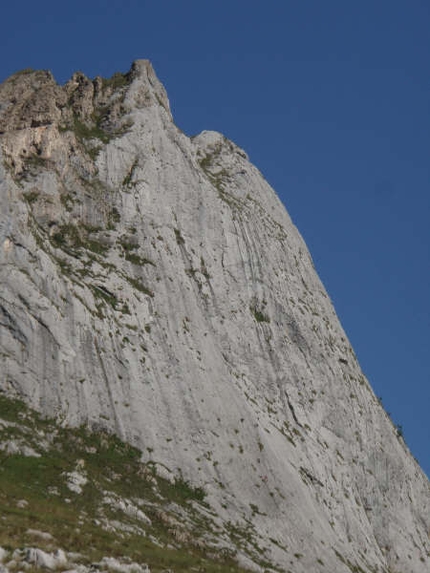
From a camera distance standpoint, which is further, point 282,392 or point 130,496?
point 282,392

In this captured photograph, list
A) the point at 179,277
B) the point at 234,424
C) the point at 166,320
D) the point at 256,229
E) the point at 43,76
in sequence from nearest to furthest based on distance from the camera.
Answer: the point at 234,424
the point at 166,320
the point at 179,277
the point at 43,76
the point at 256,229

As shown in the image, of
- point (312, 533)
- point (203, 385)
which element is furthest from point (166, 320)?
point (312, 533)

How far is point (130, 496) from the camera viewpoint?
4459 cm

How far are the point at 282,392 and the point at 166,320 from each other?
571 inches

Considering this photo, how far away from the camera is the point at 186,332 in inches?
2501

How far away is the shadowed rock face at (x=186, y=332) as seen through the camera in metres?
52.0

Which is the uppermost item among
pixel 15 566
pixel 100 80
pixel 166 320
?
pixel 100 80

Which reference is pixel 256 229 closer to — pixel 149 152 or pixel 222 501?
pixel 149 152

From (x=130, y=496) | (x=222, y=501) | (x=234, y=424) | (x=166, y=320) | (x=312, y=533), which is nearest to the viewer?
(x=130, y=496)

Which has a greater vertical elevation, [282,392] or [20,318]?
[282,392]

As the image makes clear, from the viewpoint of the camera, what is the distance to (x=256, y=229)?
85.9m

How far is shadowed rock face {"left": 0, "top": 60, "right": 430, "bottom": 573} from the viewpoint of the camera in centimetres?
5200

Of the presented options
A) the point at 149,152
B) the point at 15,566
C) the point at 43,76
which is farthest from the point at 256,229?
the point at 15,566

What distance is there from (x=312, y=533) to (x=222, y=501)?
7.99m
